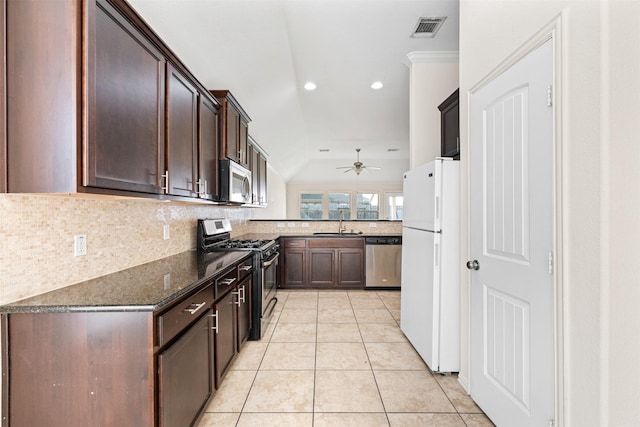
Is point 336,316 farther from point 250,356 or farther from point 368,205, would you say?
point 368,205

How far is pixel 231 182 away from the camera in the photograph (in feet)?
9.48

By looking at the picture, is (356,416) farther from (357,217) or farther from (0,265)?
(357,217)

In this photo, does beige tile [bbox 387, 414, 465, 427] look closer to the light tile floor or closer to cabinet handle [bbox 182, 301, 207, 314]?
the light tile floor

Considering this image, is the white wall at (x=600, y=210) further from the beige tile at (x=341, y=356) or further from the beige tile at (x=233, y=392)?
the beige tile at (x=233, y=392)

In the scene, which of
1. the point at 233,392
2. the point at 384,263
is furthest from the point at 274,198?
the point at 233,392

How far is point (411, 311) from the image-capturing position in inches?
113

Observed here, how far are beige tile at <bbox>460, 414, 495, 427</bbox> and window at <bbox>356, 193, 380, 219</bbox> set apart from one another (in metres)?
7.52

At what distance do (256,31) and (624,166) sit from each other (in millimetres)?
2620

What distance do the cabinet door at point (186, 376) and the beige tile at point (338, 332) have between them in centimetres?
140

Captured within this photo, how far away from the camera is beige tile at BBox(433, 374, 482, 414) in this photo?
77.4 inches

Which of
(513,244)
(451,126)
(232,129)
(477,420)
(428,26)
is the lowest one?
(477,420)

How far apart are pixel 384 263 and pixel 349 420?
322 cm

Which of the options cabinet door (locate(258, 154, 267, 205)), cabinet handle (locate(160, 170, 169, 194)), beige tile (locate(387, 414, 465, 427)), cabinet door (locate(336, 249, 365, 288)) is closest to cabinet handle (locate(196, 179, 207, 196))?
cabinet handle (locate(160, 170, 169, 194))

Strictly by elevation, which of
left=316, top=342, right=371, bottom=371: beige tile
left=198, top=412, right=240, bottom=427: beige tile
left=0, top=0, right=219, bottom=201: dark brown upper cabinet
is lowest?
left=198, top=412, right=240, bottom=427: beige tile
